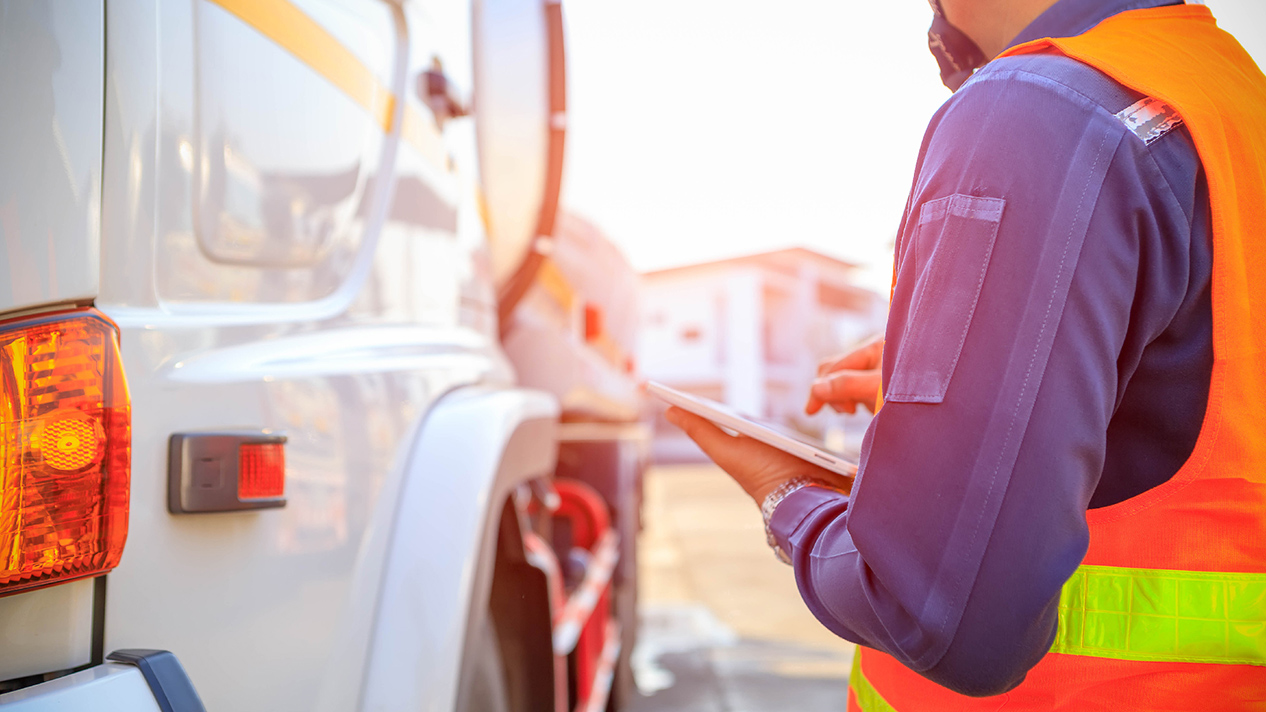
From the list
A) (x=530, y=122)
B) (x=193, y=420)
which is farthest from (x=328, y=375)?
(x=530, y=122)

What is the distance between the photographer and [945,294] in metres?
0.66

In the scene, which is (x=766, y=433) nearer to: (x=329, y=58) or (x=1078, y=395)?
(x=1078, y=395)

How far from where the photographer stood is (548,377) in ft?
10.3

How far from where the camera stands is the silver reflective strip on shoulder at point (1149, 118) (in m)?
0.67

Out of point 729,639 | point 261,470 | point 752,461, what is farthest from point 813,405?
point 729,639

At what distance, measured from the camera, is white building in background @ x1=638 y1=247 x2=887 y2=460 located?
18.2 m

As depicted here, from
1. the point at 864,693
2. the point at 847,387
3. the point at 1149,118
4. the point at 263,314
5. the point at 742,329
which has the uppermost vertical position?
the point at 742,329

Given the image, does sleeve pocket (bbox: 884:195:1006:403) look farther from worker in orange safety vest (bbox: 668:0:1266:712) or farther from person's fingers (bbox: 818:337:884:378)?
person's fingers (bbox: 818:337:884:378)

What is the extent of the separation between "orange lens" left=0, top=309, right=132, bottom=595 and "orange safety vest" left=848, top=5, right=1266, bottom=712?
969mm

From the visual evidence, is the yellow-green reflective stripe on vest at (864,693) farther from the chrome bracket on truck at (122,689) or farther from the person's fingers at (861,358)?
the chrome bracket on truck at (122,689)

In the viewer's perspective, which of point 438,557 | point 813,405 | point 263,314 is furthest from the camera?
point 438,557

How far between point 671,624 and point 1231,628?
202 inches

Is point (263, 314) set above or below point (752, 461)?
above

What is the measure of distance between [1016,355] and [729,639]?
4.84 m
